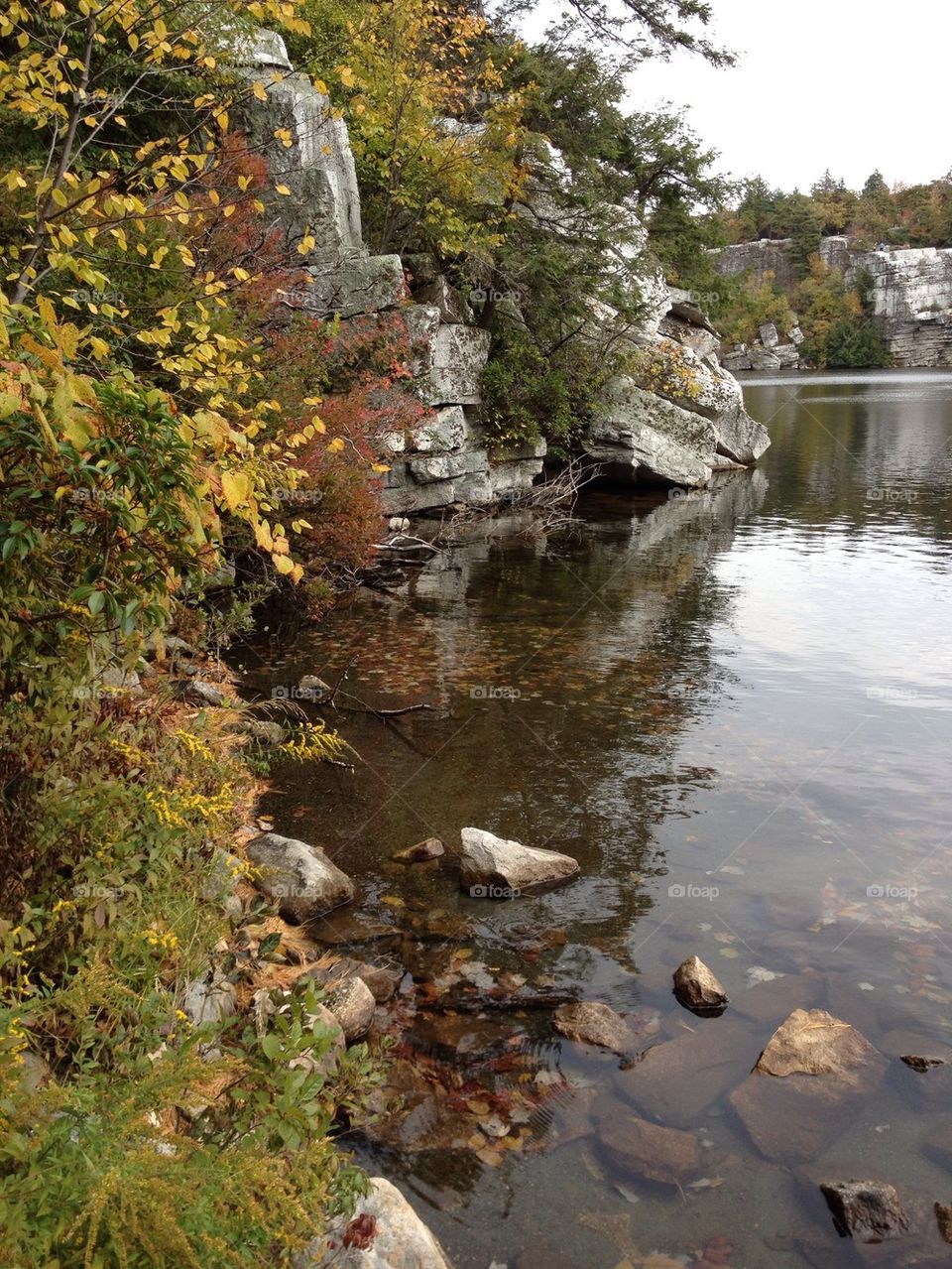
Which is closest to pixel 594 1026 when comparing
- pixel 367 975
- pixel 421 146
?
pixel 367 975

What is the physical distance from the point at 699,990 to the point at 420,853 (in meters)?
2.61

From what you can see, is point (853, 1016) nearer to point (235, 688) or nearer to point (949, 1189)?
point (949, 1189)

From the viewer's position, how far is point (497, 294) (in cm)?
2433

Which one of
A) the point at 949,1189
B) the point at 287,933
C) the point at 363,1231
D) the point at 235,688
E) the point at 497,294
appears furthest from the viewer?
the point at 497,294

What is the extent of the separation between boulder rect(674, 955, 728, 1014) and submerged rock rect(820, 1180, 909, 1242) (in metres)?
1.39

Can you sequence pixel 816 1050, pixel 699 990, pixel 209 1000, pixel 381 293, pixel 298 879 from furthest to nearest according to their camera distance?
pixel 381 293 → pixel 298 879 → pixel 699 990 → pixel 816 1050 → pixel 209 1000

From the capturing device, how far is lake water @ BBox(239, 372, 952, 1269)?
4570 mm

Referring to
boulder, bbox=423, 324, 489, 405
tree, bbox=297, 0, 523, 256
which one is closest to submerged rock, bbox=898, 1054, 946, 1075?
boulder, bbox=423, 324, 489, 405

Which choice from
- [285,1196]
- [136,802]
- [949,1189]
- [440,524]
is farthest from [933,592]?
[285,1196]

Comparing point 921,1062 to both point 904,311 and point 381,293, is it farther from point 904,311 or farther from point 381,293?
point 904,311

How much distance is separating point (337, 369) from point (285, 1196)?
1622 cm

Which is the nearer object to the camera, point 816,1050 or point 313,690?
point 816,1050

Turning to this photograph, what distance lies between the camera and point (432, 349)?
20781mm

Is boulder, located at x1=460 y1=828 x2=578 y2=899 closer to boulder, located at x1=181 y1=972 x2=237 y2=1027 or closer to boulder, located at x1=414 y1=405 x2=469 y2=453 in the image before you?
boulder, located at x1=181 y1=972 x2=237 y2=1027
